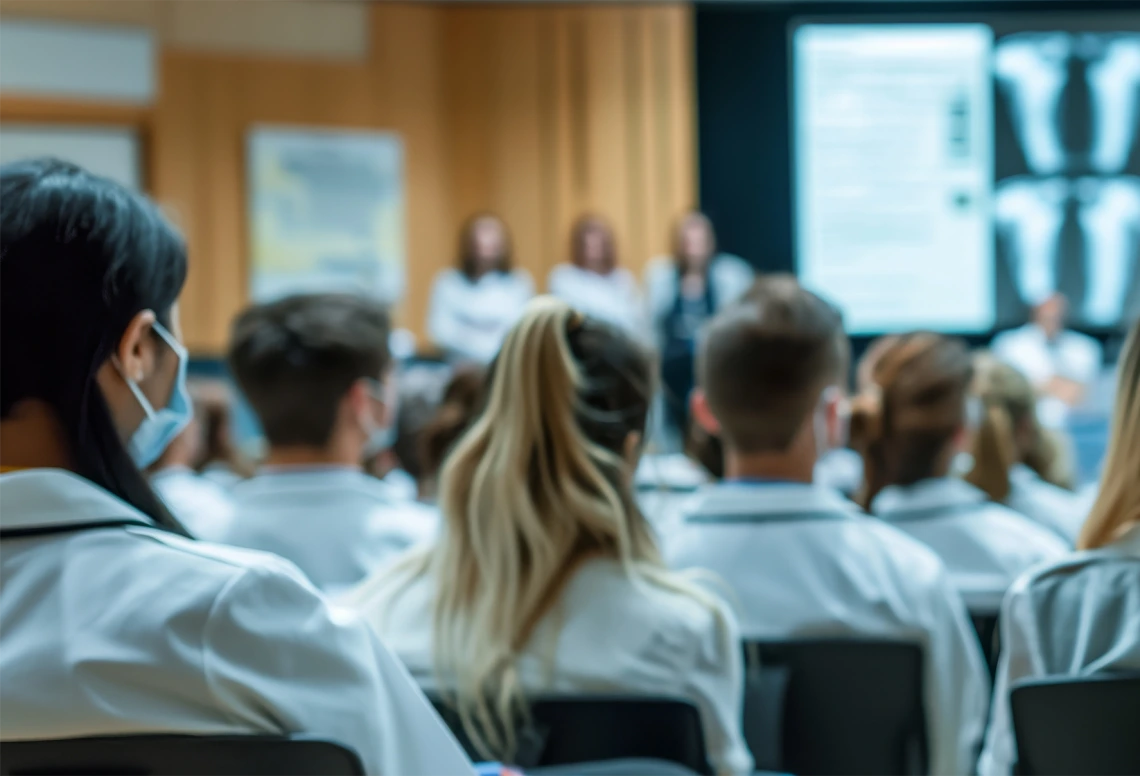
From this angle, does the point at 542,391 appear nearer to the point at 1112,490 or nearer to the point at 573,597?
the point at 573,597

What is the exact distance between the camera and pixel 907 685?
1.71 meters

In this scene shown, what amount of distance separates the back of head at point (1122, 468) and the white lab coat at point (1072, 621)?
5cm

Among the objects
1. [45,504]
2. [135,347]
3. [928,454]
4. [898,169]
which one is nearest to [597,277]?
[898,169]

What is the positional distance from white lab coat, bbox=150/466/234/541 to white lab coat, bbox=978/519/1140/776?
1.66m

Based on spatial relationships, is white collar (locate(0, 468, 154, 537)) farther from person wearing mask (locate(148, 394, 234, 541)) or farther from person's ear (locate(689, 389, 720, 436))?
person wearing mask (locate(148, 394, 234, 541))

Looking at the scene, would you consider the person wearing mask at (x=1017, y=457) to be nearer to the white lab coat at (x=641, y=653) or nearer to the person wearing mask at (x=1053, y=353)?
the white lab coat at (x=641, y=653)

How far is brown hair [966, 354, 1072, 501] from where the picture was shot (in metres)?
3.00

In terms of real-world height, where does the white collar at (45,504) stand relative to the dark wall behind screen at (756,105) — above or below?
below

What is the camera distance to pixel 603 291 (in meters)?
9.03

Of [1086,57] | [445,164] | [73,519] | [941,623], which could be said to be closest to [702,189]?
[445,164]

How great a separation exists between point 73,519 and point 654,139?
29.0ft

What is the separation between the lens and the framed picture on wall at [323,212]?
897 cm

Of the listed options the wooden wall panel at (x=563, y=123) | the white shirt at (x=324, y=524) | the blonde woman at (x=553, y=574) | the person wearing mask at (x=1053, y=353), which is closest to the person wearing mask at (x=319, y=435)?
the white shirt at (x=324, y=524)

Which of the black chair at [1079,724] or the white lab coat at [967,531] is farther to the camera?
the white lab coat at [967,531]
